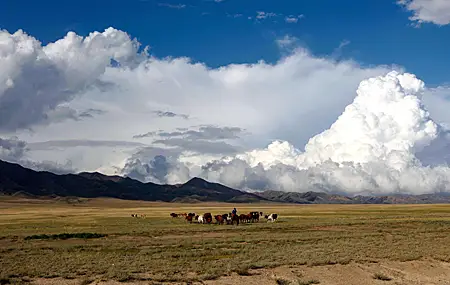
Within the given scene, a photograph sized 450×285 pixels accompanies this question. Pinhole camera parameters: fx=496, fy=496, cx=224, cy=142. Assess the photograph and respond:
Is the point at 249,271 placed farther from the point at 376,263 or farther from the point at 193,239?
the point at 193,239

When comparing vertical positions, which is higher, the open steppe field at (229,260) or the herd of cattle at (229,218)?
the herd of cattle at (229,218)

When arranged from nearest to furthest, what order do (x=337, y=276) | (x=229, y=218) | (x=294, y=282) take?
(x=294, y=282), (x=337, y=276), (x=229, y=218)

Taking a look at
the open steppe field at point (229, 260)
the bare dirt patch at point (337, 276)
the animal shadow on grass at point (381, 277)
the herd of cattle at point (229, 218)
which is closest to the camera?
the bare dirt patch at point (337, 276)

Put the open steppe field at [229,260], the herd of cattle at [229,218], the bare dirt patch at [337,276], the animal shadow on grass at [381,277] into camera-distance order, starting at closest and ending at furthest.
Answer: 1. the bare dirt patch at [337,276]
2. the open steppe field at [229,260]
3. the animal shadow on grass at [381,277]
4. the herd of cattle at [229,218]

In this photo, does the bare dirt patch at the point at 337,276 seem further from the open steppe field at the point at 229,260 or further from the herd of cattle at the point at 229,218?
the herd of cattle at the point at 229,218

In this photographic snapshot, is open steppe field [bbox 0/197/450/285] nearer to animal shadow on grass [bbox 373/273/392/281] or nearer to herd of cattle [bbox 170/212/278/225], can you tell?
animal shadow on grass [bbox 373/273/392/281]

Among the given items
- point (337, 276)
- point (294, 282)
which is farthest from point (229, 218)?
point (294, 282)

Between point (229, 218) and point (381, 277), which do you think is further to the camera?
point (229, 218)

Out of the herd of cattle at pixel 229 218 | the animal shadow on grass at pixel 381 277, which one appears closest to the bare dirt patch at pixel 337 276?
the animal shadow on grass at pixel 381 277

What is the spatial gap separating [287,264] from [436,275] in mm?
7284

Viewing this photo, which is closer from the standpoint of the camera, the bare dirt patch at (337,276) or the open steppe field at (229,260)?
the bare dirt patch at (337,276)

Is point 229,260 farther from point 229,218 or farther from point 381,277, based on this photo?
point 229,218

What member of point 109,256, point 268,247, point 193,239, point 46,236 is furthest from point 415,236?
point 46,236

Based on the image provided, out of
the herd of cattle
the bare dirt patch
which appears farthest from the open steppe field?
the herd of cattle
